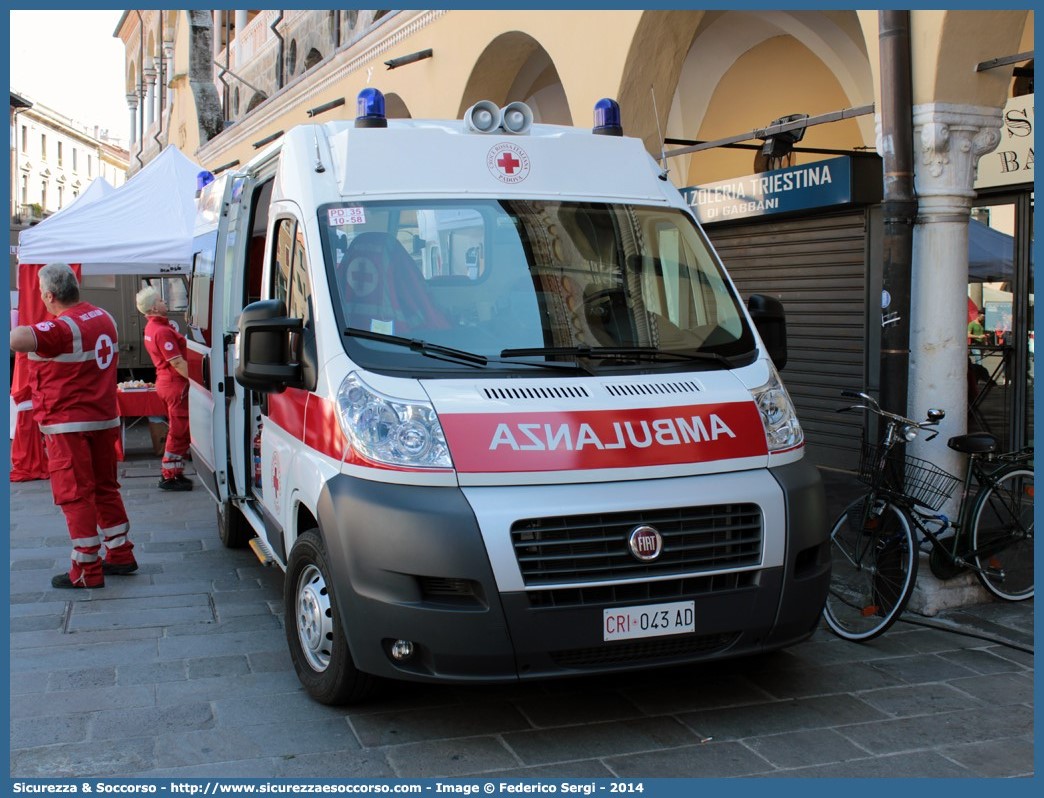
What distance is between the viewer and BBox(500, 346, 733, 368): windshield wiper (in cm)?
482

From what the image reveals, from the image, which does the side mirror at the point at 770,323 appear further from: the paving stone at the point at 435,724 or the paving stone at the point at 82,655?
the paving stone at the point at 82,655

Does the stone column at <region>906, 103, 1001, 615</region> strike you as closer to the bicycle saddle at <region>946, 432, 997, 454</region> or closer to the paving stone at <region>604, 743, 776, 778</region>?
the bicycle saddle at <region>946, 432, 997, 454</region>

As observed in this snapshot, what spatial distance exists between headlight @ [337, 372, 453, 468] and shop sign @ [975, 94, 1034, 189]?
613 cm

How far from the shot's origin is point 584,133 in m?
5.79

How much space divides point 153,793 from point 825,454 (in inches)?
320

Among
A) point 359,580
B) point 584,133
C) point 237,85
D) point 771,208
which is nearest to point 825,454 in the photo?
point 771,208

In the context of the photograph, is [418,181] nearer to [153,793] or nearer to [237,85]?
[153,793]

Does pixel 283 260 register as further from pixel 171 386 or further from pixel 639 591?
pixel 171 386

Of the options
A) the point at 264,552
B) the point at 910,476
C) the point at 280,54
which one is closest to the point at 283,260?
the point at 264,552

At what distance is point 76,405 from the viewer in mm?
6816

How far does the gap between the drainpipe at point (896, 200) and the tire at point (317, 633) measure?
3.26 metres

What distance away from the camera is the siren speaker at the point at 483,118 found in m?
5.50

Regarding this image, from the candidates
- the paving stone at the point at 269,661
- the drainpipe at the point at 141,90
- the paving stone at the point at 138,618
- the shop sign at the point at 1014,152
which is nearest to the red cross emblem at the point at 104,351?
the paving stone at the point at 138,618

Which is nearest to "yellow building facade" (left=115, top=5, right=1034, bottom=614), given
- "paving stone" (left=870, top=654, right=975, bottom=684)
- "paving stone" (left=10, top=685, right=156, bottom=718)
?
"paving stone" (left=870, top=654, right=975, bottom=684)
